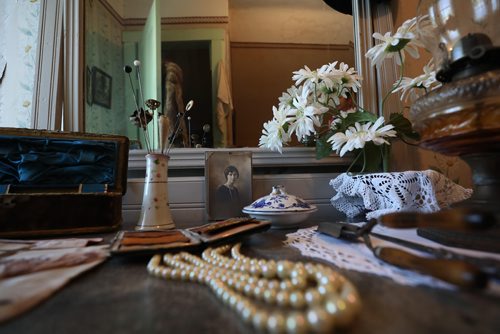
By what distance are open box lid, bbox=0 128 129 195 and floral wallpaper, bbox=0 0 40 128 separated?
44 cm

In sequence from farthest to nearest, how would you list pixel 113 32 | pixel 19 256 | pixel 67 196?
pixel 113 32 < pixel 67 196 < pixel 19 256

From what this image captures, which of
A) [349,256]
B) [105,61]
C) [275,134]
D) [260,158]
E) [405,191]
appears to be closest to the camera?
[349,256]

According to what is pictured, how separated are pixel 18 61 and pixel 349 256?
1.18 metres

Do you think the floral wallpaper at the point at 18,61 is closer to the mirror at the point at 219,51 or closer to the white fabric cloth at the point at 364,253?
→ the mirror at the point at 219,51

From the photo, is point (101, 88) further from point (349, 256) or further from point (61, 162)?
point (349, 256)

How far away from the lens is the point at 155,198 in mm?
490

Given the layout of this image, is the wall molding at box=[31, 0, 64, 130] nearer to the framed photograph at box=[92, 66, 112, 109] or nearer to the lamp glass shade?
the framed photograph at box=[92, 66, 112, 109]

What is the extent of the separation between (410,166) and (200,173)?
2.04 feet

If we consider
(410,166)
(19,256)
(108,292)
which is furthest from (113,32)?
(410,166)

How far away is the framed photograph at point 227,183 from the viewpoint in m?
0.64

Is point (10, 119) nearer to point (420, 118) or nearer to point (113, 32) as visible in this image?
point (113, 32)

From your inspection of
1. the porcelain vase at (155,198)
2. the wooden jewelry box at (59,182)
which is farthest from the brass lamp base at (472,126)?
the wooden jewelry box at (59,182)

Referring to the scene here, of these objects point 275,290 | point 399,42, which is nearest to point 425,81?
point 399,42

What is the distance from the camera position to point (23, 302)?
189mm
